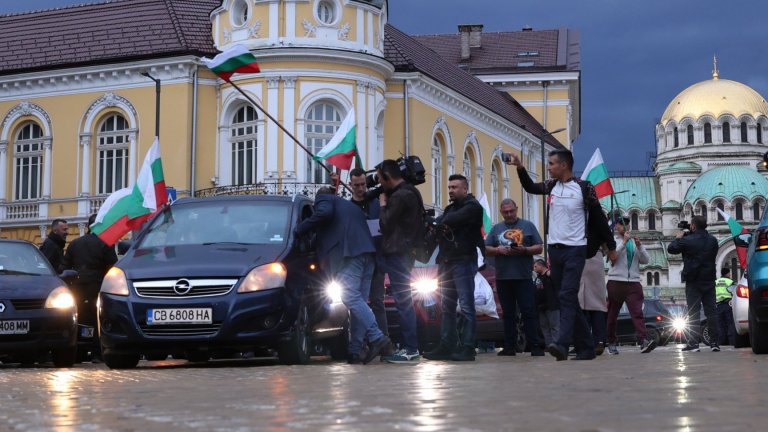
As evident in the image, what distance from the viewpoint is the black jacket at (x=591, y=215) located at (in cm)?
1285

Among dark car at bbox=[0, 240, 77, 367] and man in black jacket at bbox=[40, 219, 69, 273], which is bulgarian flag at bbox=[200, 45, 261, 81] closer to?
man in black jacket at bbox=[40, 219, 69, 273]

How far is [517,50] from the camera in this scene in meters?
69.9

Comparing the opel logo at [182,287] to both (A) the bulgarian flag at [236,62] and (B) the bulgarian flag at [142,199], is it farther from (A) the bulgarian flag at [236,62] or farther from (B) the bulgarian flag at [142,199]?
(A) the bulgarian flag at [236,62]

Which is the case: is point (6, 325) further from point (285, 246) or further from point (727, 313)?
point (727, 313)

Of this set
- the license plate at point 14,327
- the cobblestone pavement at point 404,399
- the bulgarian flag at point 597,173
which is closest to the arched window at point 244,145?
the bulgarian flag at point 597,173

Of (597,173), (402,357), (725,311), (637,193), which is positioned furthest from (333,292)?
(637,193)

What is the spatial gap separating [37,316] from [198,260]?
8.59 ft

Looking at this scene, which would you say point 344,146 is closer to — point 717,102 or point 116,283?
point 116,283

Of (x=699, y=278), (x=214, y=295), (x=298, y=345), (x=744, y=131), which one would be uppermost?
(x=744, y=131)

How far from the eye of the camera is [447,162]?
5038cm

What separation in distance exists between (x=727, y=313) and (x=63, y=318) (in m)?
13.9

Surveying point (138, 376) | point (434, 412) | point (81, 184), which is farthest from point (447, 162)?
point (434, 412)

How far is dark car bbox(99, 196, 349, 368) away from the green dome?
134629mm

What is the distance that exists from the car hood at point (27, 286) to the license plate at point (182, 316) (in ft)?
8.44
